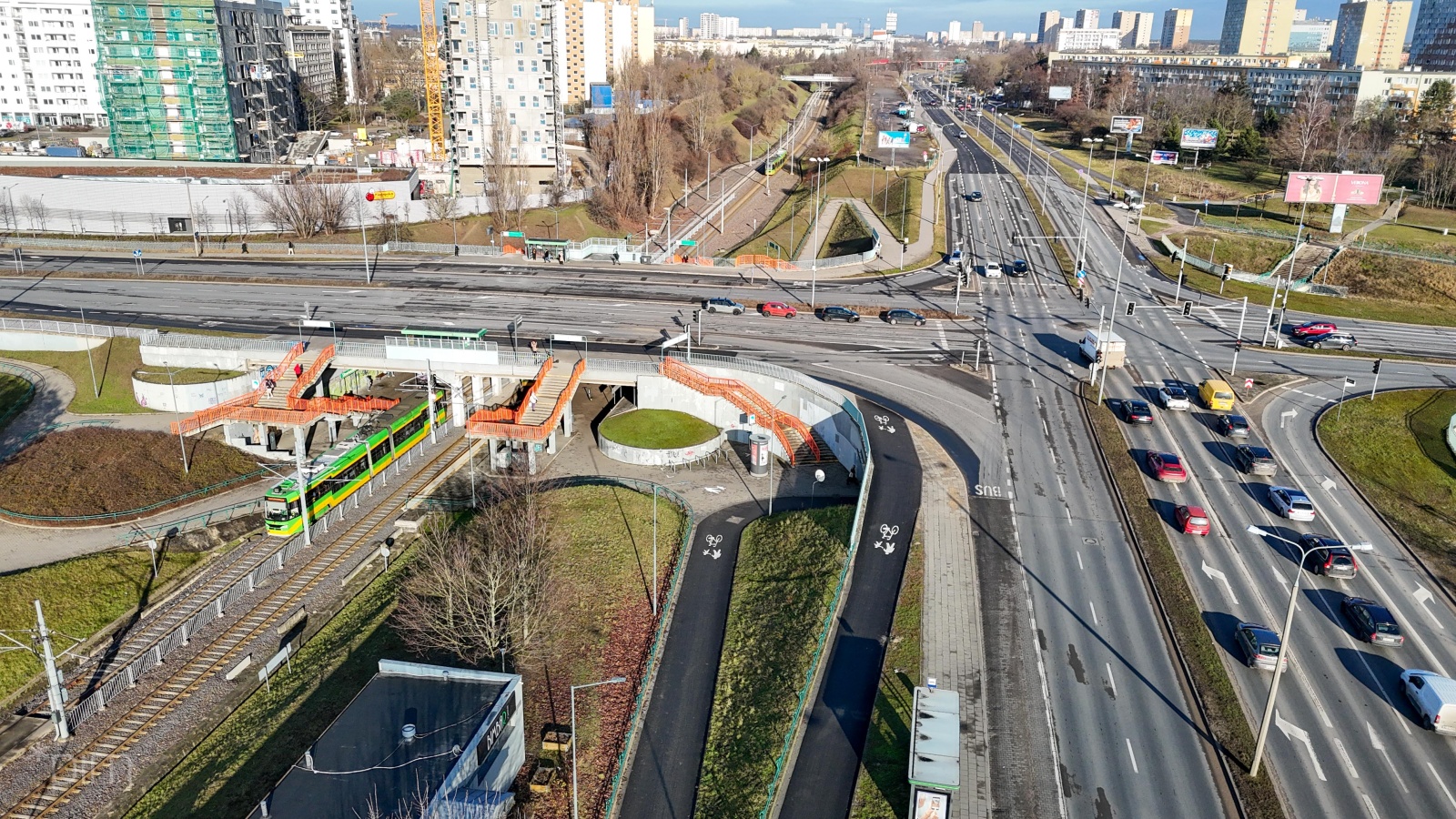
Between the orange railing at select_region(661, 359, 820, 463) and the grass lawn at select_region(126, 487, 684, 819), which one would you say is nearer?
the grass lawn at select_region(126, 487, 684, 819)

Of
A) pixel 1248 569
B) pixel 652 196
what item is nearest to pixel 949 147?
pixel 652 196

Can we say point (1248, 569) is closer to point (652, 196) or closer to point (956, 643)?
point (956, 643)

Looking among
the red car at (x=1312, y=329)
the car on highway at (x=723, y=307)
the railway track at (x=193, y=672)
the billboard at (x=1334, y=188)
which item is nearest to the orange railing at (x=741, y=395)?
the car on highway at (x=723, y=307)

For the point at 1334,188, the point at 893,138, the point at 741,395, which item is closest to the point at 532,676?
the point at 741,395

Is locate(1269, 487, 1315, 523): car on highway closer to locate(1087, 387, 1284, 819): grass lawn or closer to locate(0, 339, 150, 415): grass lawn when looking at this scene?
locate(1087, 387, 1284, 819): grass lawn

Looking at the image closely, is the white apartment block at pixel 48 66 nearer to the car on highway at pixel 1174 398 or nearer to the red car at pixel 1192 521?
the car on highway at pixel 1174 398

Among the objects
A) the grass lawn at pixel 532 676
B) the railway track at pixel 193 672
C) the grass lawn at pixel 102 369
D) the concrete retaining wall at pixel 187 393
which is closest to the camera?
the grass lawn at pixel 532 676

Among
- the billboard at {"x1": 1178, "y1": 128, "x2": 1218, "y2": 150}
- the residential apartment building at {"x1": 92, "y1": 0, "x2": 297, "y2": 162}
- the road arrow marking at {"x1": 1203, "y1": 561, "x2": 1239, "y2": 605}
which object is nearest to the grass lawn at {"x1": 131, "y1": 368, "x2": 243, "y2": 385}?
the road arrow marking at {"x1": 1203, "y1": 561, "x2": 1239, "y2": 605}
